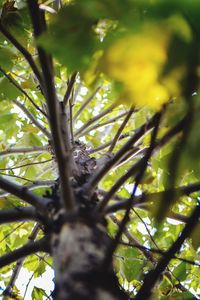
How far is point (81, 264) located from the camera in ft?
2.45

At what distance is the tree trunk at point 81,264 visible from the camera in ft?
2.28

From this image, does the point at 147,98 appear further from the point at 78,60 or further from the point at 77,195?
the point at 77,195

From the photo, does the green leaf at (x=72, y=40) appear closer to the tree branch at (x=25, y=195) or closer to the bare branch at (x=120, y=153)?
the bare branch at (x=120, y=153)

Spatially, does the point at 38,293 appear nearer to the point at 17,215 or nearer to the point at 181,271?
the point at 181,271

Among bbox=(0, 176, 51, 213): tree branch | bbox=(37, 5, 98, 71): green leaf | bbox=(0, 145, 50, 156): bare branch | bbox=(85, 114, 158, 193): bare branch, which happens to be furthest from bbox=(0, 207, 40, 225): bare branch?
bbox=(0, 145, 50, 156): bare branch

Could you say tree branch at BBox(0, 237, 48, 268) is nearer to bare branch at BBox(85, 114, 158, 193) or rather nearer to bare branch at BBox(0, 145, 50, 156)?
bare branch at BBox(85, 114, 158, 193)

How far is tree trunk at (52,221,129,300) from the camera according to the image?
2.28ft

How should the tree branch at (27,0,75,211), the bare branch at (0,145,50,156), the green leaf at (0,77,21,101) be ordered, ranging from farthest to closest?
1. the bare branch at (0,145,50,156)
2. the green leaf at (0,77,21,101)
3. the tree branch at (27,0,75,211)

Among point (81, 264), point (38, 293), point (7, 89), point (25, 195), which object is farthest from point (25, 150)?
point (81, 264)

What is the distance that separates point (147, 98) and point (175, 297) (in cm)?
139

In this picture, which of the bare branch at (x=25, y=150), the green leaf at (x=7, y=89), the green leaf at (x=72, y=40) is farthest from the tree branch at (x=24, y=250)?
the bare branch at (x=25, y=150)

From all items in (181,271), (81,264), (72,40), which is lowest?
(81,264)

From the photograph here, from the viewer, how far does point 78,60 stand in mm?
624

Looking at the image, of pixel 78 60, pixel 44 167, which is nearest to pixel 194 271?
pixel 44 167
